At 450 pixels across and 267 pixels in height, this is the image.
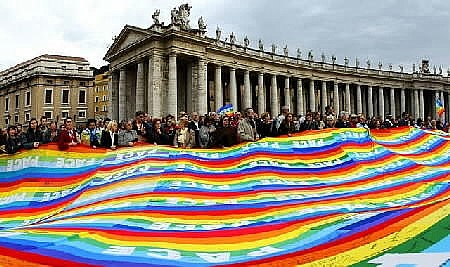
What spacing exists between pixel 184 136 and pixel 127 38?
4480 cm

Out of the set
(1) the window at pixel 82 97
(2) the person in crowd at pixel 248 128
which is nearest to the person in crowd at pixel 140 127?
(2) the person in crowd at pixel 248 128

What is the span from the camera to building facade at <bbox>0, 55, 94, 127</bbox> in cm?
8356

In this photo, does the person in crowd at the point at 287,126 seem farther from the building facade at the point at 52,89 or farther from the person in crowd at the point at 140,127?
the building facade at the point at 52,89

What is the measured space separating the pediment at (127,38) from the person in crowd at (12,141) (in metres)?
37.8

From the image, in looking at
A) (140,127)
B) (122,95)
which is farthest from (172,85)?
(140,127)

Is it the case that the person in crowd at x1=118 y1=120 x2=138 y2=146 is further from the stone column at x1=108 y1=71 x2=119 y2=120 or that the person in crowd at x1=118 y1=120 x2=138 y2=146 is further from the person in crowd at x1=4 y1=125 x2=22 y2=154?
the stone column at x1=108 y1=71 x2=119 y2=120

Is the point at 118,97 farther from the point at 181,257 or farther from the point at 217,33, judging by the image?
the point at 181,257

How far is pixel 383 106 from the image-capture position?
77.4m

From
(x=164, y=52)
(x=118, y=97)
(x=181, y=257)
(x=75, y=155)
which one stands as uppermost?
(x=164, y=52)

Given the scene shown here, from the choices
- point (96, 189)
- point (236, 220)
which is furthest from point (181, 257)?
point (96, 189)

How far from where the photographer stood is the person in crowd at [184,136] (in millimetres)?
11568

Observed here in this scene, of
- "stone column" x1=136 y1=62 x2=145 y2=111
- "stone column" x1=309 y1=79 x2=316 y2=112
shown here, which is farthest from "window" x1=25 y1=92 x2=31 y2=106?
"stone column" x1=309 y1=79 x2=316 y2=112

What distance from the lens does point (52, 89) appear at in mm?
84375

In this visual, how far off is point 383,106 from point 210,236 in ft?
251
